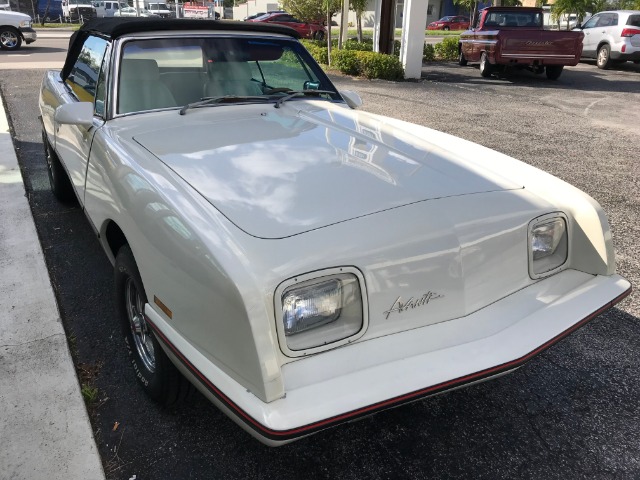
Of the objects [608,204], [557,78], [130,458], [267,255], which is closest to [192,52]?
[267,255]

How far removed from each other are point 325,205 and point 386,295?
1.35 feet

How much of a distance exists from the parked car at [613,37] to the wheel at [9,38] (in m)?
17.8

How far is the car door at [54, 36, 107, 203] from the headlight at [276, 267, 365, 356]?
1844 millimetres

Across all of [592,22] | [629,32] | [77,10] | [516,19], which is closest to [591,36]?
[592,22]

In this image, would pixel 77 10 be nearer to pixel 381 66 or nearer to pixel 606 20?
pixel 381 66

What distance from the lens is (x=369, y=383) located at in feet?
5.60

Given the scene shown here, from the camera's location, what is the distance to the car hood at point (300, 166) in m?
1.97

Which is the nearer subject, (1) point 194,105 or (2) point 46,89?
(1) point 194,105

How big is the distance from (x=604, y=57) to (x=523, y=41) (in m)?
5.40

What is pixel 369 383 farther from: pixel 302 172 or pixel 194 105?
pixel 194 105

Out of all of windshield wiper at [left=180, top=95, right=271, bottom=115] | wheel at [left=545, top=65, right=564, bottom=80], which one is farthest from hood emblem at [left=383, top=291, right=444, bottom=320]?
wheel at [left=545, top=65, right=564, bottom=80]

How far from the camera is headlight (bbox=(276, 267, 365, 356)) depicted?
1715 millimetres

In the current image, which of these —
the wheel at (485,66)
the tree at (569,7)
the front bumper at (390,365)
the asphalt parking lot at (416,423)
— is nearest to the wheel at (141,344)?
the asphalt parking lot at (416,423)

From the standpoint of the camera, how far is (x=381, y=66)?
12.8 m
